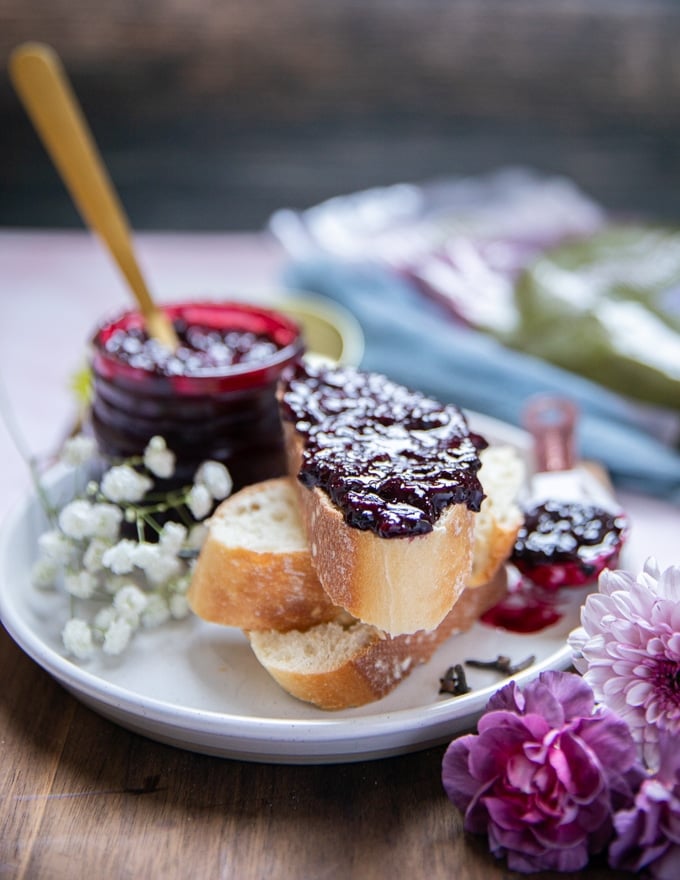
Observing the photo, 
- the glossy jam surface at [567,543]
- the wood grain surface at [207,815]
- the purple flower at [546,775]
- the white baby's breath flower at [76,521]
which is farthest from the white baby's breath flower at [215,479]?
the purple flower at [546,775]

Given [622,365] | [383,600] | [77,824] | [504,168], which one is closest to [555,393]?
[622,365]

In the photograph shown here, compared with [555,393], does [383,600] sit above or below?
above

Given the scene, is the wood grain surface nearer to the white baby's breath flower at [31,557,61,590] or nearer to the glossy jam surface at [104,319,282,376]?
the white baby's breath flower at [31,557,61,590]

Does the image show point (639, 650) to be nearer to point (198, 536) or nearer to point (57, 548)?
point (198, 536)

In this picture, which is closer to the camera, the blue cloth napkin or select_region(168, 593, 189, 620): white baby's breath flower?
select_region(168, 593, 189, 620): white baby's breath flower

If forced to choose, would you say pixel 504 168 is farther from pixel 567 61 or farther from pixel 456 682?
pixel 456 682

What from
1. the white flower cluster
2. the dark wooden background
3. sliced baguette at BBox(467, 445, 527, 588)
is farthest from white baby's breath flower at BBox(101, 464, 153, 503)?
the dark wooden background

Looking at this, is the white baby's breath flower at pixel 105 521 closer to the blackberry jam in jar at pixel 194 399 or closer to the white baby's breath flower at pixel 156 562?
the white baby's breath flower at pixel 156 562
